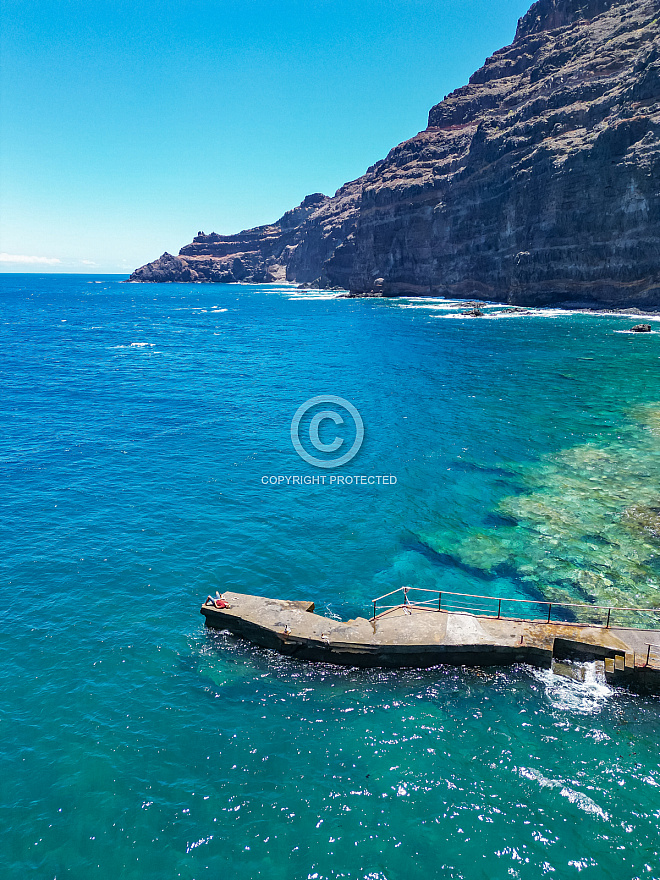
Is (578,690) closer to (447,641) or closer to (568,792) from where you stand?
(568,792)

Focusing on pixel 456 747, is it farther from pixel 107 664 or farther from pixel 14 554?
pixel 14 554

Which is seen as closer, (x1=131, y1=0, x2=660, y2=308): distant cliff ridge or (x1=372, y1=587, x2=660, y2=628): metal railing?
(x1=372, y1=587, x2=660, y2=628): metal railing

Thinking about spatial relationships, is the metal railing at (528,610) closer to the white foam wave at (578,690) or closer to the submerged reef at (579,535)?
the submerged reef at (579,535)

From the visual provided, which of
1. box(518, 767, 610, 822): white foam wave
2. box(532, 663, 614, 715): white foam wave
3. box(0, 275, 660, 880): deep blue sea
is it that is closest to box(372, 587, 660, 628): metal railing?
box(0, 275, 660, 880): deep blue sea

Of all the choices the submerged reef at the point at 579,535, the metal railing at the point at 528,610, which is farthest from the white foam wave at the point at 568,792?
the submerged reef at the point at 579,535

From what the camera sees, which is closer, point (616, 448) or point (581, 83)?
point (616, 448)

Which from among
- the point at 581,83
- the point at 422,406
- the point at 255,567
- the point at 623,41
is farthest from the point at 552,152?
the point at 255,567

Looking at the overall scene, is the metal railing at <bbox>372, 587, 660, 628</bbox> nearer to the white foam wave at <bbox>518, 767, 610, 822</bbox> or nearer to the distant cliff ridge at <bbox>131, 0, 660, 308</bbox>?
the white foam wave at <bbox>518, 767, 610, 822</bbox>

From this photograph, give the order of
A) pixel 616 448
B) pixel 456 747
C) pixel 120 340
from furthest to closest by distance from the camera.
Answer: pixel 120 340, pixel 616 448, pixel 456 747
